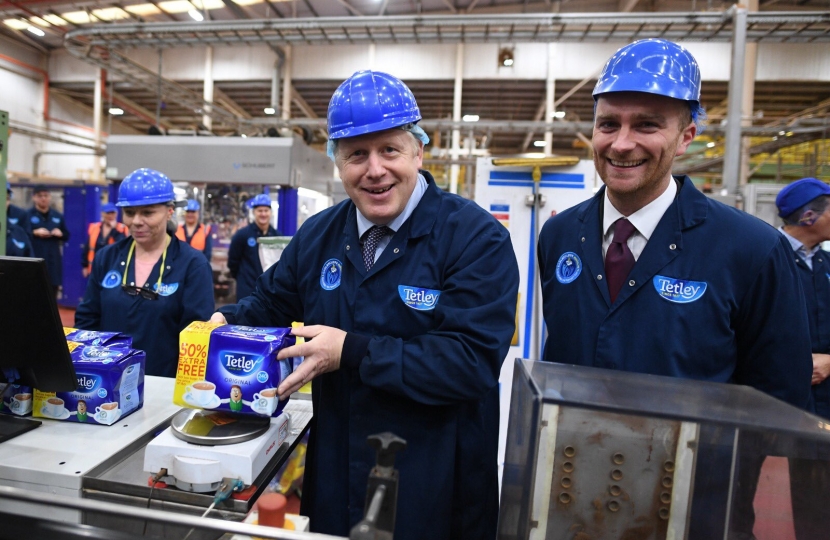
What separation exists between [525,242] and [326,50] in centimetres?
744

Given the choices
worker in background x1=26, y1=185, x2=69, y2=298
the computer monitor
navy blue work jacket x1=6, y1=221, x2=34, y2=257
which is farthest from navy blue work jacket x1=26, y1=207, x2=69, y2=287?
the computer monitor

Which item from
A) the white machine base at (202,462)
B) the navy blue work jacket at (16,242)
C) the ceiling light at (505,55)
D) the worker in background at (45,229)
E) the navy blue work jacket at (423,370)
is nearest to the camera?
the white machine base at (202,462)

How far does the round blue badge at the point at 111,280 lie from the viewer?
232 cm

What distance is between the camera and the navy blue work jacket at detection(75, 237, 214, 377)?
2.28 meters

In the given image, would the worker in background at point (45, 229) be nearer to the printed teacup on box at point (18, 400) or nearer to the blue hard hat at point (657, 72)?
the printed teacup on box at point (18, 400)

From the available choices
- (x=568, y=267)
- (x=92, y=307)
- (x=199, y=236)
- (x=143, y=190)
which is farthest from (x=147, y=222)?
(x=199, y=236)

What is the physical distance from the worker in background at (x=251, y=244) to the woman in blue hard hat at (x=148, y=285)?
201 cm

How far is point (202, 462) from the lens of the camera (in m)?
1.03

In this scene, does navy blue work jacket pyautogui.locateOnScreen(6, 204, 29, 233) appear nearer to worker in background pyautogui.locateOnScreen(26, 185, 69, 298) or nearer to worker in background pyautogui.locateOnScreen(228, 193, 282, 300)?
worker in background pyautogui.locateOnScreen(26, 185, 69, 298)

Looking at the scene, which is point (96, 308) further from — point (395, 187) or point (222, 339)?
point (395, 187)

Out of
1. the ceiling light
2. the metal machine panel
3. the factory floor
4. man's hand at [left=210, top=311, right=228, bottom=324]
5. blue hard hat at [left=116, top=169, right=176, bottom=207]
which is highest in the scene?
the ceiling light

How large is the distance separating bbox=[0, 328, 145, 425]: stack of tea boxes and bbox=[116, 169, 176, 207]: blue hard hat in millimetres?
1155

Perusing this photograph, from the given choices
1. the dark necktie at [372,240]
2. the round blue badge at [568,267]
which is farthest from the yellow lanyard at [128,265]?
the round blue badge at [568,267]

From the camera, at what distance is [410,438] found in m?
1.22
